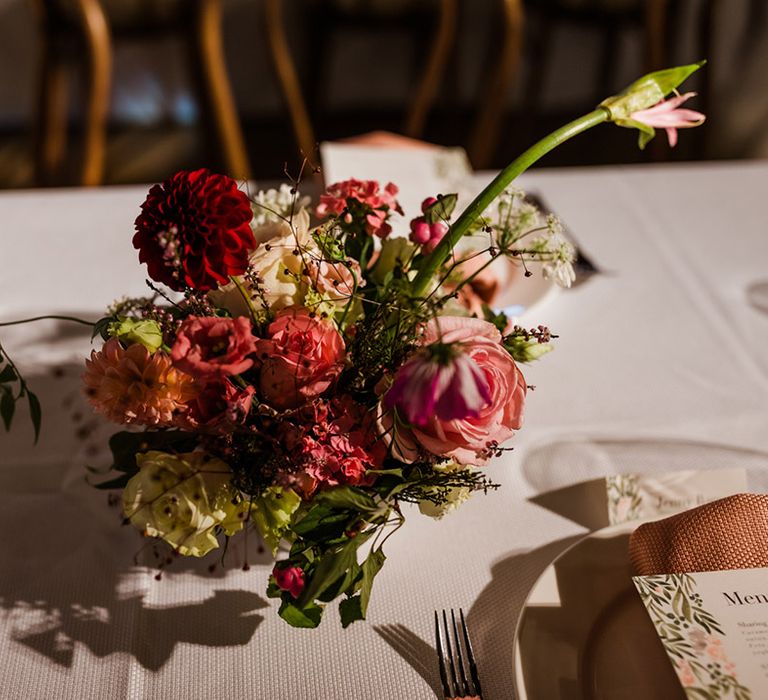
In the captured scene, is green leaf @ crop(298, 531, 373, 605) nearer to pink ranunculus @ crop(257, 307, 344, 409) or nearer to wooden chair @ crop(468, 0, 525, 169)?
pink ranunculus @ crop(257, 307, 344, 409)

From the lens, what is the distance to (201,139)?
9.64ft

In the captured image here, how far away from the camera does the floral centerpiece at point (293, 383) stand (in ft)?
1.74

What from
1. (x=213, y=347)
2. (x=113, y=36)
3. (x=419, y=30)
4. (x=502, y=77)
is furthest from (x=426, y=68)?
(x=213, y=347)

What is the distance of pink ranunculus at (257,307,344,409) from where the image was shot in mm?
560

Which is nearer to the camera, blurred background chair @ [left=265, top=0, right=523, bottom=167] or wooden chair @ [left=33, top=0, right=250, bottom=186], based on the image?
wooden chair @ [left=33, top=0, right=250, bottom=186]

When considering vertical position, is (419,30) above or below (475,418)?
above

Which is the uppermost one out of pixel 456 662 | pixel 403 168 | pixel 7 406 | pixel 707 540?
pixel 403 168

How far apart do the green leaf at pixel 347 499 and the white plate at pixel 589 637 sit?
179mm

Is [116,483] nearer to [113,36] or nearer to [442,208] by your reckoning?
[442,208]

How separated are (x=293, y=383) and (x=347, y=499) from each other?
0.32ft

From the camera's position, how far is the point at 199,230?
52cm

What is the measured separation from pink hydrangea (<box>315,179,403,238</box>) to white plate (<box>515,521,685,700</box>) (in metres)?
0.34

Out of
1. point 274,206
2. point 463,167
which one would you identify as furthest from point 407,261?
point 463,167

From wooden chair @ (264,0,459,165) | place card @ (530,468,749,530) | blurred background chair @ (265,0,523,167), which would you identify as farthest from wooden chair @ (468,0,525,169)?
place card @ (530,468,749,530)
